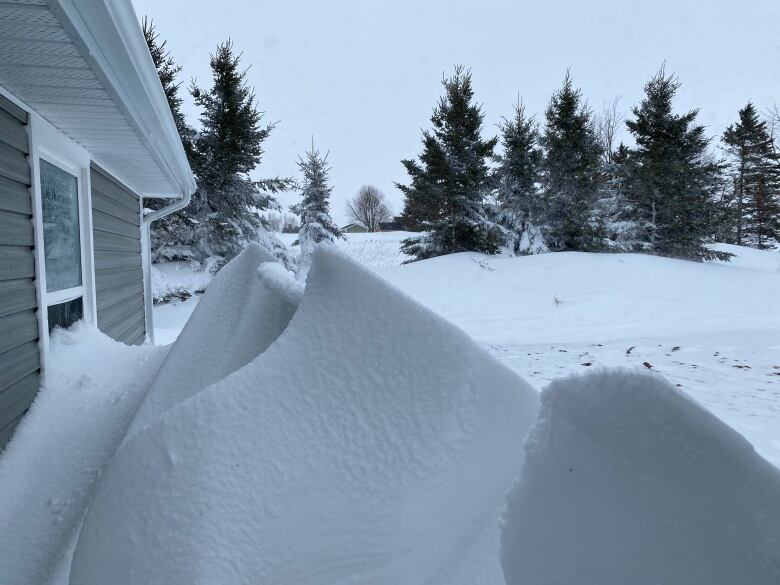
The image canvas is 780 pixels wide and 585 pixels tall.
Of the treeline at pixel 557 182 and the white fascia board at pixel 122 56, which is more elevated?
the treeline at pixel 557 182

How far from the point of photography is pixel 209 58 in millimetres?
13164

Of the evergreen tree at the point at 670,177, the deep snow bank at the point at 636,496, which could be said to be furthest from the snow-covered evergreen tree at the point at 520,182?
the deep snow bank at the point at 636,496

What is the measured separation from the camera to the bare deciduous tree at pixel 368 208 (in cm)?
3878

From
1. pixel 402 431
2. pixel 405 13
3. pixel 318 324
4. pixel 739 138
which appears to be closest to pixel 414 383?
pixel 402 431

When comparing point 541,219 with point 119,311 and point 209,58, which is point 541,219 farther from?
point 119,311

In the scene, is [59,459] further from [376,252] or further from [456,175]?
[376,252]

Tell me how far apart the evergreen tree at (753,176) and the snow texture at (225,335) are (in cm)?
2369

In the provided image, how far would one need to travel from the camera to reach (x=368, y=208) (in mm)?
38656

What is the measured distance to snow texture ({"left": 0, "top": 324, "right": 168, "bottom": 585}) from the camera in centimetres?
124

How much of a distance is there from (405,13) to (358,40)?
10.9m

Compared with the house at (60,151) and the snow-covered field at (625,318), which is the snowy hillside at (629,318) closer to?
the snow-covered field at (625,318)

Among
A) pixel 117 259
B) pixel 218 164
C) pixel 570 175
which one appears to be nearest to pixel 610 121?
pixel 570 175

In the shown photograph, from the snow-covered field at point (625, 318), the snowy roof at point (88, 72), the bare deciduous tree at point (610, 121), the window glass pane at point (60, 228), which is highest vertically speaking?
the bare deciduous tree at point (610, 121)

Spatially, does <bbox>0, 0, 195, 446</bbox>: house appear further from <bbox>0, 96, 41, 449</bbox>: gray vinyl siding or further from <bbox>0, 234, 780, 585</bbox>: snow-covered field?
<bbox>0, 234, 780, 585</bbox>: snow-covered field
